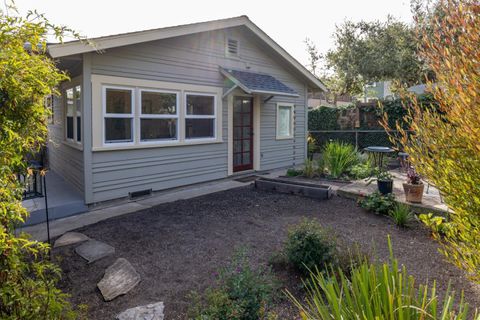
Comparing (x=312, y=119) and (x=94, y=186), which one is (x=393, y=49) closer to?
(x=312, y=119)

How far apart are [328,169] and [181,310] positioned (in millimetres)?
6809

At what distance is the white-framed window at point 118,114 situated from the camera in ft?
20.3

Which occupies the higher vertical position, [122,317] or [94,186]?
[94,186]

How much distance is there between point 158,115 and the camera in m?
7.01

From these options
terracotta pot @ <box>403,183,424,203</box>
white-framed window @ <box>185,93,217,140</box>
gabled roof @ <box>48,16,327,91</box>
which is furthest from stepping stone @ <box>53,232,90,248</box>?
terracotta pot @ <box>403,183,424,203</box>

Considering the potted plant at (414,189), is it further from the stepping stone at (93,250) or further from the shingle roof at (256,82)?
the stepping stone at (93,250)

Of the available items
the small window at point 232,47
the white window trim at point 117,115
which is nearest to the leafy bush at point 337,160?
the small window at point 232,47

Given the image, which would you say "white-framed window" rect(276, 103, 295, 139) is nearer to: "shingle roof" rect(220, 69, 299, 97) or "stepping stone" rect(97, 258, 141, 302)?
"shingle roof" rect(220, 69, 299, 97)

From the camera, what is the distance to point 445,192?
5.97 ft

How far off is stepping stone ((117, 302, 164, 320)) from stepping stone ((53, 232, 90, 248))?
77.2 inches

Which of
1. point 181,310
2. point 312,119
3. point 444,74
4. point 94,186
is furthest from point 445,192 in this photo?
point 312,119

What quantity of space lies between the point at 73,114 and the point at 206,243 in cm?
468

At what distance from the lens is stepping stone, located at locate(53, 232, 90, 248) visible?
14.1 feet

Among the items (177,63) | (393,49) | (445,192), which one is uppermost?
(393,49)
